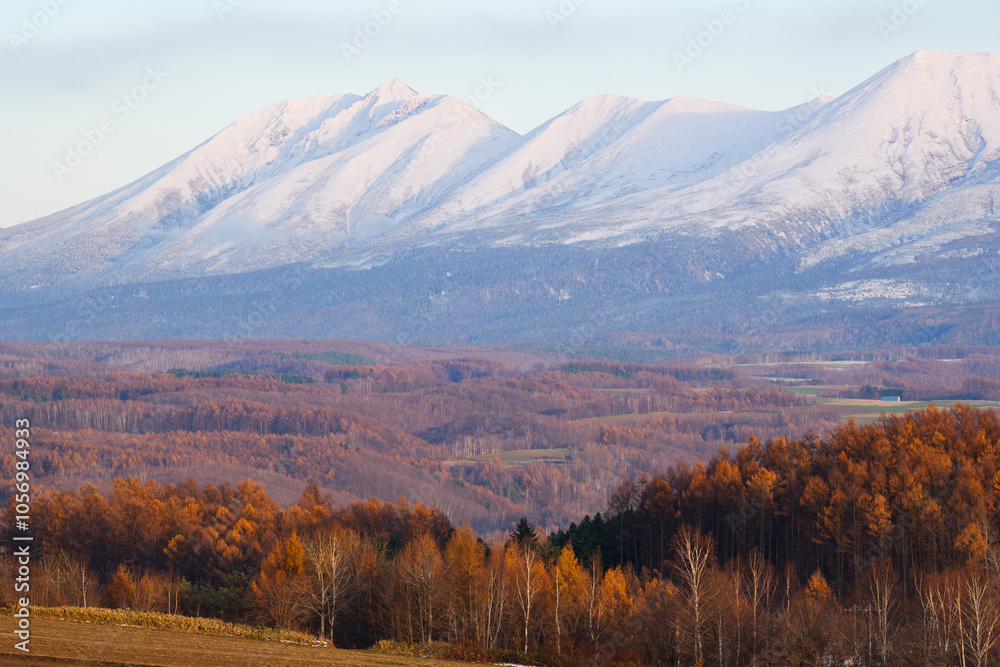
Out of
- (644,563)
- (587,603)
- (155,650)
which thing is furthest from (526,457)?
(155,650)

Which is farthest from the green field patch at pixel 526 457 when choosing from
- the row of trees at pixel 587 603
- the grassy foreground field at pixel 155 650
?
the grassy foreground field at pixel 155 650

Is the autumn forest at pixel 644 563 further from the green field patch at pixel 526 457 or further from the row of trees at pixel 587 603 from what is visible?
the green field patch at pixel 526 457

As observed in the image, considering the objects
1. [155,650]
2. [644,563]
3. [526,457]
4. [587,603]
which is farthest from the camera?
[526,457]

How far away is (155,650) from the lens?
33.8 meters

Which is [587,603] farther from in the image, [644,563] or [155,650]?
[155,650]

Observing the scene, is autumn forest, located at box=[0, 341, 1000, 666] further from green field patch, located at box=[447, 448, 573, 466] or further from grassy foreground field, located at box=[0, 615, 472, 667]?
green field patch, located at box=[447, 448, 573, 466]

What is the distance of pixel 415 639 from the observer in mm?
48844

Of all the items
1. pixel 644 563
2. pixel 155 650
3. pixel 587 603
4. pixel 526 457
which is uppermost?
pixel 155 650

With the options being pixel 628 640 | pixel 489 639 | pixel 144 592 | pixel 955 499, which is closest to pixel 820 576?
pixel 955 499

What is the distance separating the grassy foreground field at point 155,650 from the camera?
31.1 m

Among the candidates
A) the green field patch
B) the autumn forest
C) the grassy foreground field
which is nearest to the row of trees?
the autumn forest

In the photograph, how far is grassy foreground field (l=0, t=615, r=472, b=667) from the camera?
1224 inches

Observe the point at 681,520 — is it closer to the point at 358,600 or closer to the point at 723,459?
the point at 723,459

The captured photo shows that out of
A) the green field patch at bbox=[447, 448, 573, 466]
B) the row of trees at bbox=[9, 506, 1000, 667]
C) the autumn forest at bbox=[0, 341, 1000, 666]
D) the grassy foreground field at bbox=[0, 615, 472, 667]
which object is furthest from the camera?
the green field patch at bbox=[447, 448, 573, 466]
